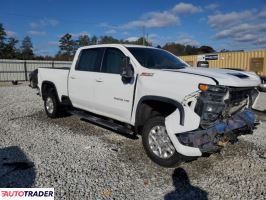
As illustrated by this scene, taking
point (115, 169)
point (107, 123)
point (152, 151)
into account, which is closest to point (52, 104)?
point (107, 123)

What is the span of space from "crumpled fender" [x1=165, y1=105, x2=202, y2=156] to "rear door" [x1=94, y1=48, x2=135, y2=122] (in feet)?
3.74

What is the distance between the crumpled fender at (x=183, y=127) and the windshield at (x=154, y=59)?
4.44ft

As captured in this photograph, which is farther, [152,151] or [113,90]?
[113,90]

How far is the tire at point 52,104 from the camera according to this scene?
7.82 metres

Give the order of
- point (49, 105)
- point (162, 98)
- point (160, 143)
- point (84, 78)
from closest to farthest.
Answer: point (162, 98), point (160, 143), point (84, 78), point (49, 105)

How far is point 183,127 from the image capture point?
4.10 meters

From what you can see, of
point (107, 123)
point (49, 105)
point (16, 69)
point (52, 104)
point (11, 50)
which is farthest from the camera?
point (11, 50)

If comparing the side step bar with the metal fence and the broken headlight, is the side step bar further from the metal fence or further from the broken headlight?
the metal fence

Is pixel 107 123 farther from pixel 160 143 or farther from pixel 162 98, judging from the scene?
pixel 162 98

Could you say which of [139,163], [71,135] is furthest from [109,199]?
[71,135]

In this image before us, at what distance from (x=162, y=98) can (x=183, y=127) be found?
26.0 inches

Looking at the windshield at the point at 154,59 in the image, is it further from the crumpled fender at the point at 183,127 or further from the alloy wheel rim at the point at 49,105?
the alloy wheel rim at the point at 49,105

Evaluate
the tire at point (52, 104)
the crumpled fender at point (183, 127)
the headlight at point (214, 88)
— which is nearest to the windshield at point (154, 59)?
the crumpled fender at point (183, 127)

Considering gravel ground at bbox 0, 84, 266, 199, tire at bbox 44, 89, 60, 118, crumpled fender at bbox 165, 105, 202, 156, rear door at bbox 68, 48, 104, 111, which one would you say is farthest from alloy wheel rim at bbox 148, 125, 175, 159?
tire at bbox 44, 89, 60, 118
